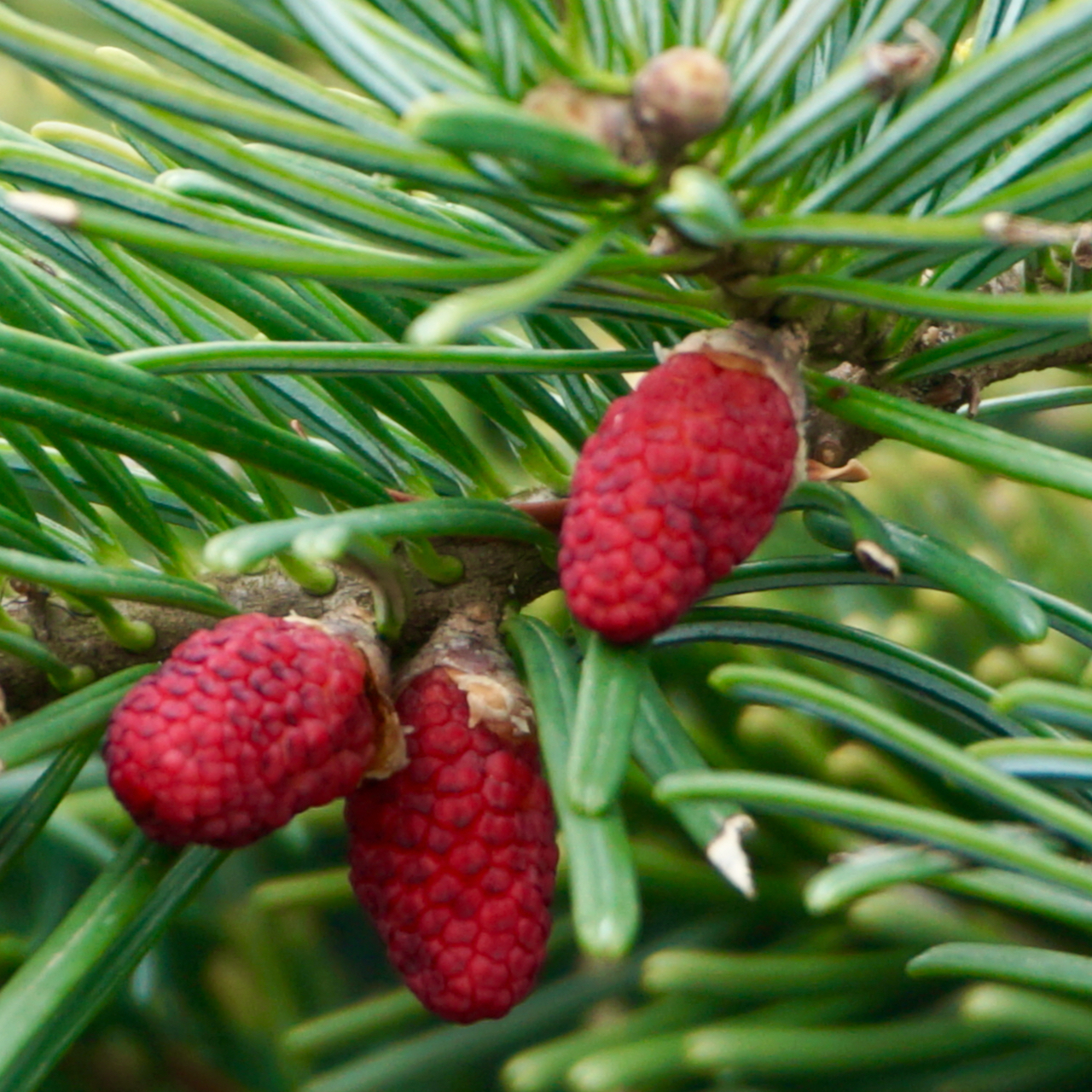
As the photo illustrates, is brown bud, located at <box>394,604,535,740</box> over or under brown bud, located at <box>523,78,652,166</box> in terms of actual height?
under

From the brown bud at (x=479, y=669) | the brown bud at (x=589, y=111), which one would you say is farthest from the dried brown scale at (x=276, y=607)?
the brown bud at (x=589, y=111)

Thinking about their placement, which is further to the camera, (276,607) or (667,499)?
(276,607)

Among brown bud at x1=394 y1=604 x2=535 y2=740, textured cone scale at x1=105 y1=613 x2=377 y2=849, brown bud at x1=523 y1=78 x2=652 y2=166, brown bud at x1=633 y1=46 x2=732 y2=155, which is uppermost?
brown bud at x1=523 y1=78 x2=652 y2=166

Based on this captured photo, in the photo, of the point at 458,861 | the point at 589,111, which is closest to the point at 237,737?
the point at 458,861

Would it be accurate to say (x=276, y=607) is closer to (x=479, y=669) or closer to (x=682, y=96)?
(x=479, y=669)

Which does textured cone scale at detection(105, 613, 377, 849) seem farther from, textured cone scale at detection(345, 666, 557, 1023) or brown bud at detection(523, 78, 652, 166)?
brown bud at detection(523, 78, 652, 166)

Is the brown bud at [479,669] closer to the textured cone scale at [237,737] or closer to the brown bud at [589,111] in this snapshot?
the textured cone scale at [237,737]

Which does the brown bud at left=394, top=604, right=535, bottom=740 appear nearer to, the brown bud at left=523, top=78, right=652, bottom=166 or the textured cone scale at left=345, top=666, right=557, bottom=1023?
the textured cone scale at left=345, top=666, right=557, bottom=1023

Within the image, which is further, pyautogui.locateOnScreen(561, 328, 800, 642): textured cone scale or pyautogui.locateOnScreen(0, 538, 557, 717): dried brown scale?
pyautogui.locateOnScreen(0, 538, 557, 717): dried brown scale

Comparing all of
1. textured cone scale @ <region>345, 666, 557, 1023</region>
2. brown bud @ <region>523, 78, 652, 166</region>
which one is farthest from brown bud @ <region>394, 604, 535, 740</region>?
brown bud @ <region>523, 78, 652, 166</region>
